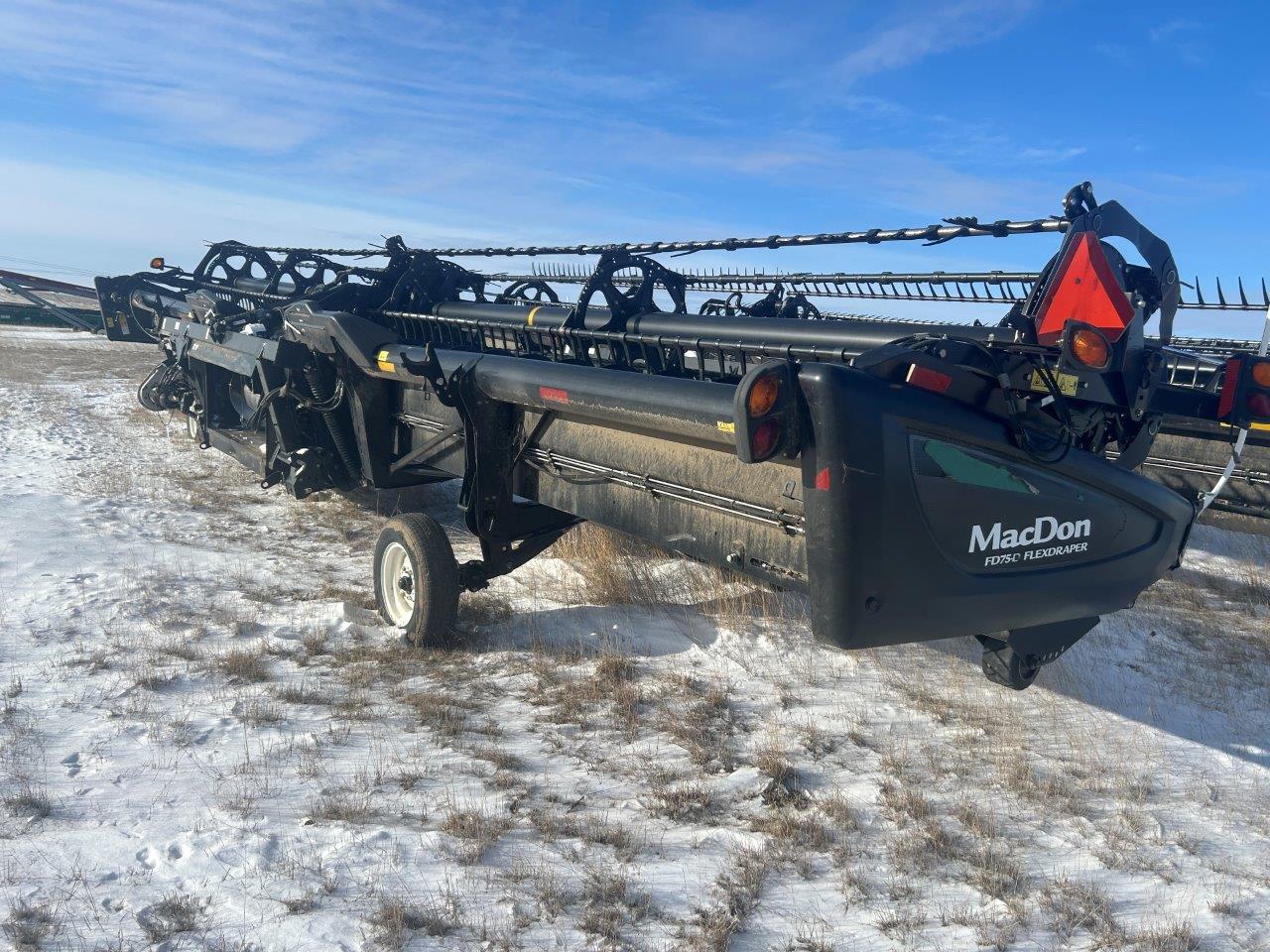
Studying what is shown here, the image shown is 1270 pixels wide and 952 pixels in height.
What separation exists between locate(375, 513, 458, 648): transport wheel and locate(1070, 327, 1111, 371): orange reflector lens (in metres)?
3.22

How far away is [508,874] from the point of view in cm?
291

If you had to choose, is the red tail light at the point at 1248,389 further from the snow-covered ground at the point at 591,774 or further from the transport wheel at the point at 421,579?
the transport wheel at the point at 421,579

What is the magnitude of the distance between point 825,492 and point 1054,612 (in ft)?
4.00

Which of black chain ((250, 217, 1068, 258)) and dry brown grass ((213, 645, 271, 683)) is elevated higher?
black chain ((250, 217, 1068, 258))

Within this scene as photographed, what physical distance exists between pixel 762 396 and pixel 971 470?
A: 34.2 inches

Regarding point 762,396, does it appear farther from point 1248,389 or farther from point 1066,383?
point 1248,389

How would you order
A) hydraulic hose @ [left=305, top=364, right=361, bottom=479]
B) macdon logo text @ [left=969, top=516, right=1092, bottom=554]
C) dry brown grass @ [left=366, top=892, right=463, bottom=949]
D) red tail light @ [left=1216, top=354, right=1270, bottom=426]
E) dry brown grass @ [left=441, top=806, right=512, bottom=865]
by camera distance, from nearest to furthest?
dry brown grass @ [left=366, top=892, right=463, bottom=949]
dry brown grass @ [left=441, top=806, right=512, bottom=865]
macdon logo text @ [left=969, top=516, right=1092, bottom=554]
red tail light @ [left=1216, top=354, right=1270, bottom=426]
hydraulic hose @ [left=305, top=364, right=361, bottom=479]

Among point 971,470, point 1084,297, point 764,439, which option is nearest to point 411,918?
point 764,439

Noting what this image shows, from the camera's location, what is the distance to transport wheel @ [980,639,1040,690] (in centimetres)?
385

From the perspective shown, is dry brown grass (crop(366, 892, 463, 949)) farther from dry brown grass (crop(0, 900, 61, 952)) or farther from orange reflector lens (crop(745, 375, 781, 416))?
orange reflector lens (crop(745, 375, 781, 416))

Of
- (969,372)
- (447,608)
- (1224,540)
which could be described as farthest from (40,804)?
(1224,540)

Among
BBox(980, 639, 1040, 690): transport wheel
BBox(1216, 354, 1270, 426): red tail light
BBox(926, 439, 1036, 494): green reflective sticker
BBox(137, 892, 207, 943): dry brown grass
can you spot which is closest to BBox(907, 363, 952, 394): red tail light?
BBox(926, 439, 1036, 494): green reflective sticker

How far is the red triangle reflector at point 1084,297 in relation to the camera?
3637mm

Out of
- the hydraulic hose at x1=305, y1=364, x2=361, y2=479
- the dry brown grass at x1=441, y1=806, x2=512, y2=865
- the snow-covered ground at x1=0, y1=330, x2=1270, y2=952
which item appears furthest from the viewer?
the hydraulic hose at x1=305, y1=364, x2=361, y2=479
